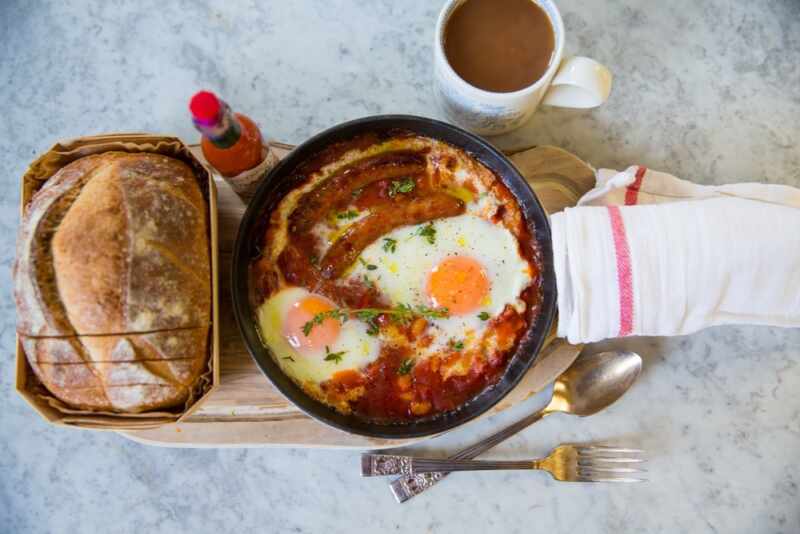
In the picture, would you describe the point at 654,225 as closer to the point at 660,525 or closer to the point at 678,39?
the point at 678,39

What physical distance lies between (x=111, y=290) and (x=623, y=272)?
1807mm

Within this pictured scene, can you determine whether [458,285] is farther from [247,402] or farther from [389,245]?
[247,402]

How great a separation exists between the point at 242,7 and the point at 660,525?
3.00m

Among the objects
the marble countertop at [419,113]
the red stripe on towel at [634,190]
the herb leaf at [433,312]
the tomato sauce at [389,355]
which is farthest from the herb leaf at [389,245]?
the red stripe on towel at [634,190]

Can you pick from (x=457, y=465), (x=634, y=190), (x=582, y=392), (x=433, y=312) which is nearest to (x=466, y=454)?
(x=457, y=465)

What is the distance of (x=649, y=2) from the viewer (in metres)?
2.94

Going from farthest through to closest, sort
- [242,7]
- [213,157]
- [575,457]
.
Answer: [242,7], [575,457], [213,157]

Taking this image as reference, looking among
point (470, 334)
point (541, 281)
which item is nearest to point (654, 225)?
point (541, 281)

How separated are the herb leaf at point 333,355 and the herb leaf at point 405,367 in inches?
9.0

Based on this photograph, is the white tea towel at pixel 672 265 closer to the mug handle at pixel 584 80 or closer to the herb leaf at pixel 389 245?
the mug handle at pixel 584 80

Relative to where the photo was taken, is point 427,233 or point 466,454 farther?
point 466,454

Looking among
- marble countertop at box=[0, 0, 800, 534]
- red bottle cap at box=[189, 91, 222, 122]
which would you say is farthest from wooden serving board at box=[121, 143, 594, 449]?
red bottle cap at box=[189, 91, 222, 122]

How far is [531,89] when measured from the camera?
7.57 ft

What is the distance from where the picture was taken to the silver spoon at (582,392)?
8.91 feet
